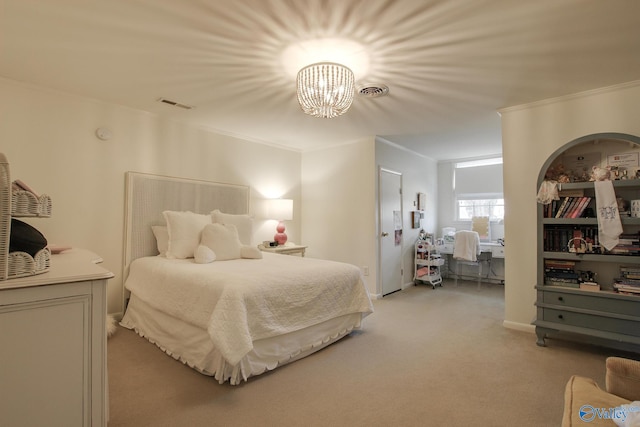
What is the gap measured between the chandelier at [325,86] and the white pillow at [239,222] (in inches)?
75.8

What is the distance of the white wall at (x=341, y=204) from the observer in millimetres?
4484

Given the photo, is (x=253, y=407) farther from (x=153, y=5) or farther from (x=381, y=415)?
(x=153, y=5)

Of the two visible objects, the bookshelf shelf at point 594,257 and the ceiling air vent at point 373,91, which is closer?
the bookshelf shelf at point 594,257

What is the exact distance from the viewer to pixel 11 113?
2.71 metres

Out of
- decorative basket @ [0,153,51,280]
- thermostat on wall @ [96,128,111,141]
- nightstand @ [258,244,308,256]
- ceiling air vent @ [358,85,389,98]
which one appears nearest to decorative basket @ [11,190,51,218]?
decorative basket @ [0,153,51,280]

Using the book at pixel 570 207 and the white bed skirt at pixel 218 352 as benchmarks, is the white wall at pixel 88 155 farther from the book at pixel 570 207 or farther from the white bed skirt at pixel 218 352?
the book at pixel 570 207

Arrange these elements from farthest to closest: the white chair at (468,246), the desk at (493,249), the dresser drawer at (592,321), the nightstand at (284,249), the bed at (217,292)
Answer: the desk at (493,249)
the white chair at (468,246)
the nightstand at (284,249)
the dresser drawer at (592,321)
the bed at (217,292)

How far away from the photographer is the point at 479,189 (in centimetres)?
579

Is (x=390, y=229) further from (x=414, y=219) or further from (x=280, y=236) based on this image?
(x=280, y=236)

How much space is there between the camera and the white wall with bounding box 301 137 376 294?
14.7 ft

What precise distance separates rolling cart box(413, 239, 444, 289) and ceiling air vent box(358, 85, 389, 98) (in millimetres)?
3138

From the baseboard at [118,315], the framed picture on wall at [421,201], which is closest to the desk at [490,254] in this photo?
the framed picture on wall at [421,201]

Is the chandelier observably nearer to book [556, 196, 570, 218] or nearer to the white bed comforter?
the white bed comforter

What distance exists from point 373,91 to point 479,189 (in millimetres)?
3914
